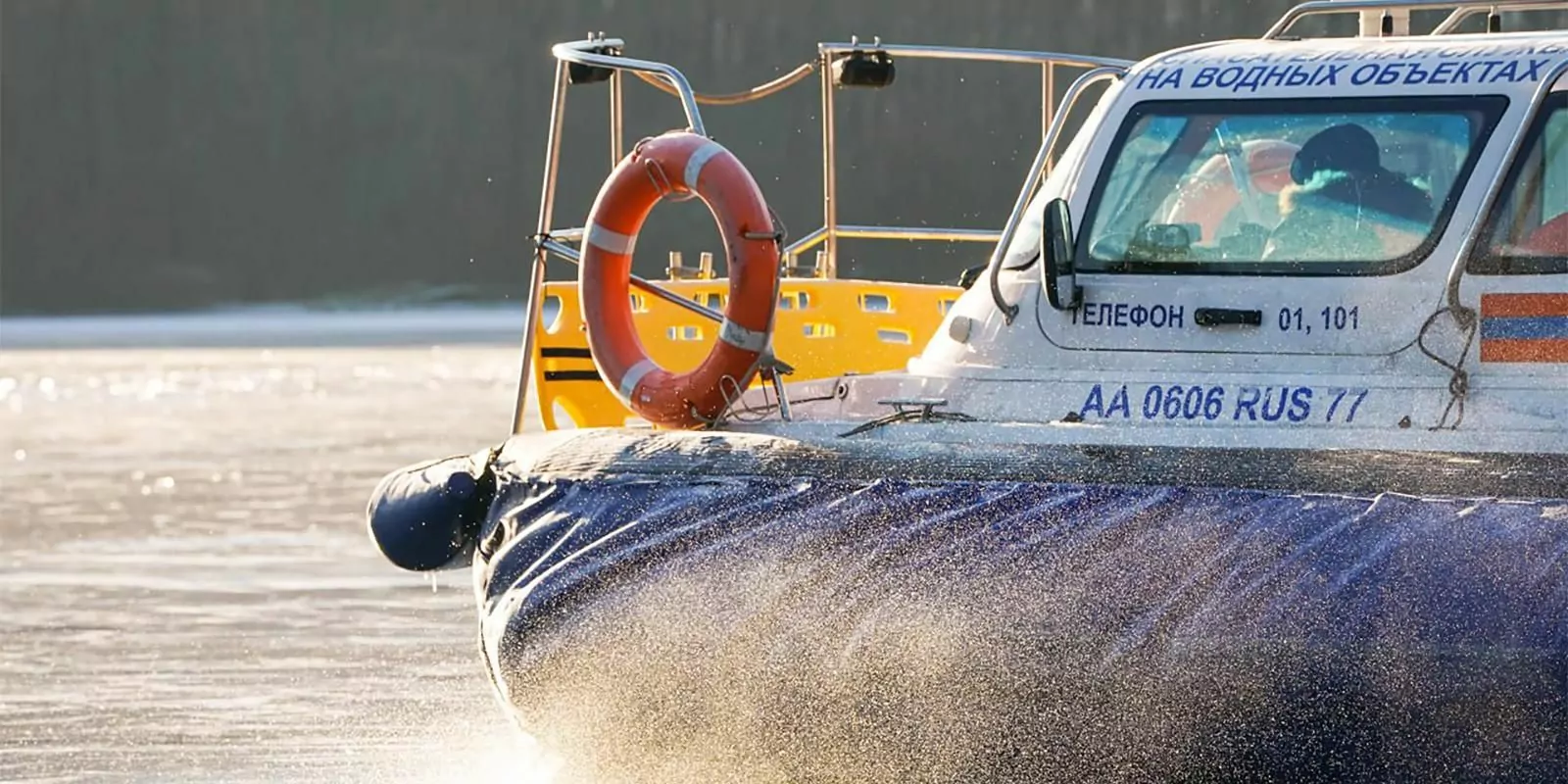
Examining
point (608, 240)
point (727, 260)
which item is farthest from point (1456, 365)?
point (608, 240)

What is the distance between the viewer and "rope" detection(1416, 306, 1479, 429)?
218 inches

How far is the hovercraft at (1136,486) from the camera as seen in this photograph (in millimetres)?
4820

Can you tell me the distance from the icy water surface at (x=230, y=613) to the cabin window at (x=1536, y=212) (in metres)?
2.10

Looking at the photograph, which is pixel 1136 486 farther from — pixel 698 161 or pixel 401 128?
pixel 401 128

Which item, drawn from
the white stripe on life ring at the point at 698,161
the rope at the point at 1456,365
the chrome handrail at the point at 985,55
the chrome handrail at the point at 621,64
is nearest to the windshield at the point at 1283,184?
the rope at the point at 1456,365

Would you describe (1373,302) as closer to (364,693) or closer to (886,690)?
(886,690)

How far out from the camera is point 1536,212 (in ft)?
18.4

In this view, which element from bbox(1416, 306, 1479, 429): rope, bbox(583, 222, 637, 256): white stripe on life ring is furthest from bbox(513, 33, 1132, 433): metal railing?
bbox(1416, 306, 1479, 429): rope

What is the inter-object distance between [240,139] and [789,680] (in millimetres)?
48852

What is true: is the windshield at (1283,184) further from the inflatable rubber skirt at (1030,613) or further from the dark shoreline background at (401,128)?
the dark shoreline background at (401,128)

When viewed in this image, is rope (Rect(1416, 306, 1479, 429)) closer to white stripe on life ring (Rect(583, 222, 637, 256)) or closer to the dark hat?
the dark hat

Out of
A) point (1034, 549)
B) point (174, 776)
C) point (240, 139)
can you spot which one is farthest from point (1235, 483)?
point (240, 139)

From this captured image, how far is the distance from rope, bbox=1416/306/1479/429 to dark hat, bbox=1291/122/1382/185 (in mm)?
378

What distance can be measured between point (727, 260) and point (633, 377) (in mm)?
316
